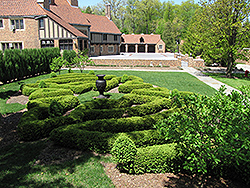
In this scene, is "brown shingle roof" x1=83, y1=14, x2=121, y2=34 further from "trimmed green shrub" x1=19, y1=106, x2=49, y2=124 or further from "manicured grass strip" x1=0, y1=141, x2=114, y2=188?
"manicured grass strip" x1=0, y1=141, x2=114, y2=188

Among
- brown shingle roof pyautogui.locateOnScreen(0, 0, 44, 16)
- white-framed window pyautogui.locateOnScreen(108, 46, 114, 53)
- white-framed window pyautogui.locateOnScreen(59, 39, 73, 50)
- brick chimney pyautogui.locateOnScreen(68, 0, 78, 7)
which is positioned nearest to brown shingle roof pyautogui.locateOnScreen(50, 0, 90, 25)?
brick chimney pyautogui.locateOnScreen(68, 0, 78, 7)

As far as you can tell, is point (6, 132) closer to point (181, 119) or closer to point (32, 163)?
point (32, 163)

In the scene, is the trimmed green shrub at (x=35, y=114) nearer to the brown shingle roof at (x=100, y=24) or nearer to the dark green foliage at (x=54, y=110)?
the dark green foliage at (x=54, y=110)

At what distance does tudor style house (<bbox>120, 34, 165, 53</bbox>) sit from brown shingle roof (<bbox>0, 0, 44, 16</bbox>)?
35352mm

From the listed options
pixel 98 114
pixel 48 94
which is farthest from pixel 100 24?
pixel 98 114

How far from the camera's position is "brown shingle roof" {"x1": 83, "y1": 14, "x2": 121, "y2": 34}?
45750mm

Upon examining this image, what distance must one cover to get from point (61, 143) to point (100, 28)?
141ft

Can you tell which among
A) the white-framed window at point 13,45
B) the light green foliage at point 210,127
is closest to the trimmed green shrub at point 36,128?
the light green foliage at point 210,127

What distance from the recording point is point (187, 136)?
15.8ft

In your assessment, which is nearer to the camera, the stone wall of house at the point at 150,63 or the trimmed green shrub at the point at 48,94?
the trimmed green shrub at the point at 48,94

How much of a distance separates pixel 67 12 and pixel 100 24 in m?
11.3

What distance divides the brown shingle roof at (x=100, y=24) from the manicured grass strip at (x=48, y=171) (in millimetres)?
40700

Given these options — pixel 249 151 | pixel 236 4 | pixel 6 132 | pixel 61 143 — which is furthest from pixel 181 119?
pixel 236 4

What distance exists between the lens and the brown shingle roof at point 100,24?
45750mm
